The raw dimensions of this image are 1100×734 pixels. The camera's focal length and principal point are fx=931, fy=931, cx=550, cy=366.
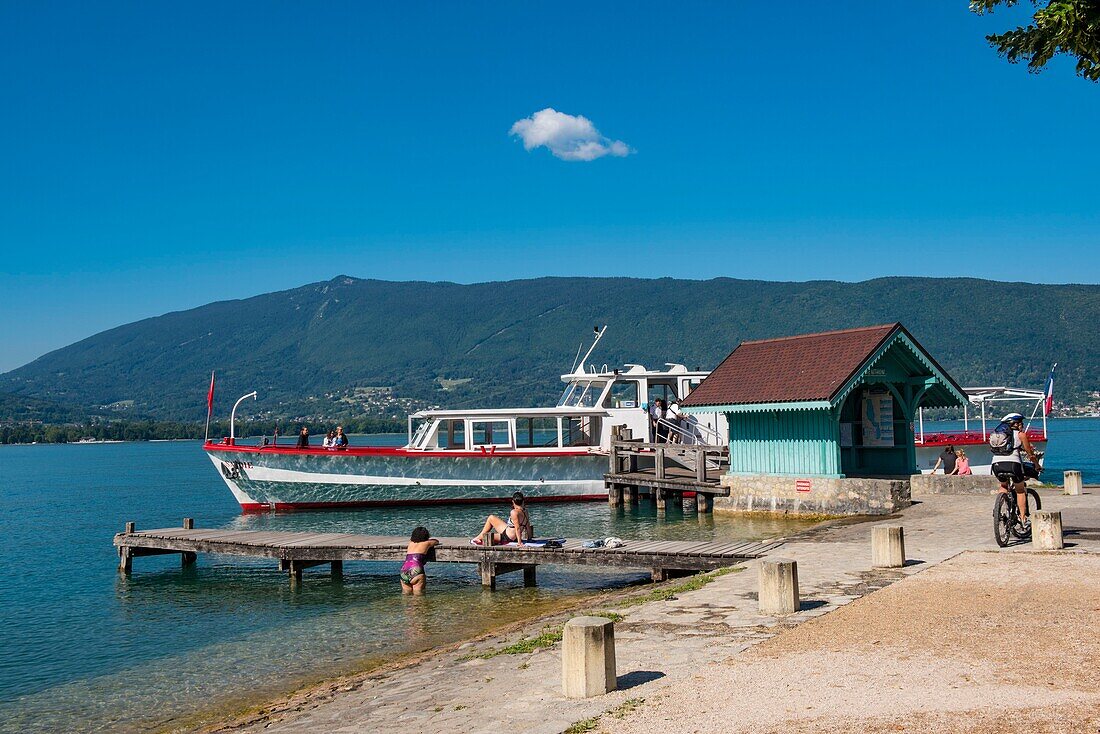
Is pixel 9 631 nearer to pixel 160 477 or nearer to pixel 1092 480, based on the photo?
pixel 1092 480

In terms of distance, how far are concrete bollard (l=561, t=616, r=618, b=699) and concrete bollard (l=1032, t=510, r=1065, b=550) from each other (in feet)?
26.1

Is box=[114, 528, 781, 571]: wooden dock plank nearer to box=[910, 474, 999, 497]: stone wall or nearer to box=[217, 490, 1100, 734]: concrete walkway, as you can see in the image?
box=[217, 490, 1100, 734]: concrete walkway

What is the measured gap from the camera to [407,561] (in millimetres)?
16375

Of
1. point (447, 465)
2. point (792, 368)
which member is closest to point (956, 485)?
point (792, 368)

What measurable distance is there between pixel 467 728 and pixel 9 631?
39.9 feet

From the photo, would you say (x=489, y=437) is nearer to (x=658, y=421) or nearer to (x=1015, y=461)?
(x=658, y=421)

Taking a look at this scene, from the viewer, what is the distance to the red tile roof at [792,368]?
2191cm

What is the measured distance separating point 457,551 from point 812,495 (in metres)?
9.91

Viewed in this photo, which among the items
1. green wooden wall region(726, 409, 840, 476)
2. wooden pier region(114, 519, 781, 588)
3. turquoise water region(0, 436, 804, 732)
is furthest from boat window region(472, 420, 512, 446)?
wooden pier region(114, 519, 781, 588)

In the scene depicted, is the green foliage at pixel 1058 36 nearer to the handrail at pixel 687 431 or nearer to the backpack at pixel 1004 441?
the backpack at pixel 1004 441

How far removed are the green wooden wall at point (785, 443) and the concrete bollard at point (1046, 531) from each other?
9.57 meters

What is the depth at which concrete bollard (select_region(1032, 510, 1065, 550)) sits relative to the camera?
40.8 feet

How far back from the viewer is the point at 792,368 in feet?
77.1

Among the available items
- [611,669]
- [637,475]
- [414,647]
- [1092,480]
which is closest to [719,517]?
[637,475]
